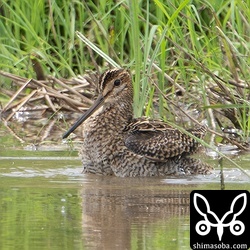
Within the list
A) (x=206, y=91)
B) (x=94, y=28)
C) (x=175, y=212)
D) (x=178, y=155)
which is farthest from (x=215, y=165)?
(x=94, y=28)

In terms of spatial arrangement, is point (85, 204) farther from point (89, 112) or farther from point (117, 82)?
point (117, 82)

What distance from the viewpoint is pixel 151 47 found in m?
10.1

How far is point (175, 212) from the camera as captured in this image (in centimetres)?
640

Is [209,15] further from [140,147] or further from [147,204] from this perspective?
[147,204]

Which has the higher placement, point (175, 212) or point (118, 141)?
point (118, 141)

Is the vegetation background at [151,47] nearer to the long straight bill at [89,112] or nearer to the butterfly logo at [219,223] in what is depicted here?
the long straight bill at [89,112]

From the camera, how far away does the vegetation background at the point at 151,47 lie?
8.90 meters

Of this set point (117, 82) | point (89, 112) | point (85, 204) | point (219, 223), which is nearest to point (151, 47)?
point (117, 82)

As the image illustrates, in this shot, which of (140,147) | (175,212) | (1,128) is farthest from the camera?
(1,128)

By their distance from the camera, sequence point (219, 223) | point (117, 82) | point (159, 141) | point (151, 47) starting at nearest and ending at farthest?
point (219, 223) < point (159, 141) < point (117, 82) < point (151, 47)

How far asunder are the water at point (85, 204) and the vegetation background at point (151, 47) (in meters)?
0.75

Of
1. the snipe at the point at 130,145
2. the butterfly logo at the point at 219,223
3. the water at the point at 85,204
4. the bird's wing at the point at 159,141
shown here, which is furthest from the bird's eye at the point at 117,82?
the butterfly logo at the point at 219,223

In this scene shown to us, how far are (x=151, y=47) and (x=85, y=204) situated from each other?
11.9ft

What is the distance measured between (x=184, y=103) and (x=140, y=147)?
2185 millimetres
